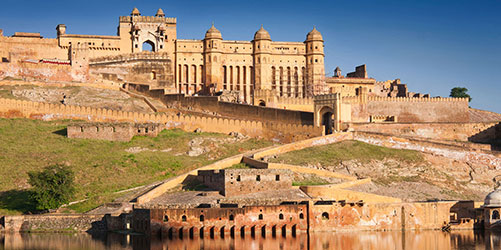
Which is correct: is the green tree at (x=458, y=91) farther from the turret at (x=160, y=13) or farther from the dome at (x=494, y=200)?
the dome at (x=494, y=200)

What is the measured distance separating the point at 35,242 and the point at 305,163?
51.3 ft

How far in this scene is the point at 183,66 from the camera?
64688 millimetres

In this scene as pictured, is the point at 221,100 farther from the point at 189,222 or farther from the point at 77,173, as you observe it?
the point at 189,222

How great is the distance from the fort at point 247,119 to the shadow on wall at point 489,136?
0.30ft

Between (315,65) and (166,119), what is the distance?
1868cm

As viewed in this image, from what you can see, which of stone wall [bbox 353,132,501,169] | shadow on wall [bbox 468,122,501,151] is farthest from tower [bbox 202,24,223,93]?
shadow on wall [bbox 468,122,501,151]

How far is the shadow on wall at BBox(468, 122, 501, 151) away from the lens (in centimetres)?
5444

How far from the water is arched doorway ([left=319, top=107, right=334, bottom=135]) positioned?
55.0 feet

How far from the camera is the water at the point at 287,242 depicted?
30859 millimetres

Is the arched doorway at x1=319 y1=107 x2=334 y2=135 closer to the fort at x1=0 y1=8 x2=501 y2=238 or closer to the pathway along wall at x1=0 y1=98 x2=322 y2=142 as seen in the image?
the fort at x1=0 y1=8 x2=501 y2=238

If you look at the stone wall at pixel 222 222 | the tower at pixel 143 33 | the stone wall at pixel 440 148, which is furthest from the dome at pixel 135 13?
the stone wall at pixel 222 222

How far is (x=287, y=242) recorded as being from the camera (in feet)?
104

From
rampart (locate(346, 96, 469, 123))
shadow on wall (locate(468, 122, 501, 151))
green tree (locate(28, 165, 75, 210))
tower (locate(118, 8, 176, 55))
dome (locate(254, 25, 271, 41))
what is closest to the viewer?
green tree (locate(28, 165, 75, 210))

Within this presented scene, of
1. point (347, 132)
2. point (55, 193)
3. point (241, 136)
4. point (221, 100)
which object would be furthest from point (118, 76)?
point (55, 193)
